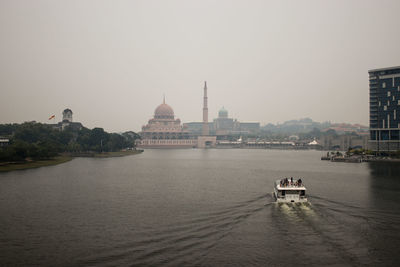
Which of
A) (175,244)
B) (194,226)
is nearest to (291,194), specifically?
(194,226)

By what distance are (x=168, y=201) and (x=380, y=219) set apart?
2301 centimetres

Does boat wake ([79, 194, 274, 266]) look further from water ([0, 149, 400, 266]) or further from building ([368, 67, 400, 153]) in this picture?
building ([368, 67, 400, 153])

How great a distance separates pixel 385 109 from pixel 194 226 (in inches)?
5019

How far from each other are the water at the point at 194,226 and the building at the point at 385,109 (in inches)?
3580

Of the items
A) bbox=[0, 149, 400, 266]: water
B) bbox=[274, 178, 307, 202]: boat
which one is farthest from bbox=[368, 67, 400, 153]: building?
bbox=[274, 178, 307, 202]: boat

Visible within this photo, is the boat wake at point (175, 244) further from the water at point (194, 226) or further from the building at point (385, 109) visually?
the building at point (385, 109)

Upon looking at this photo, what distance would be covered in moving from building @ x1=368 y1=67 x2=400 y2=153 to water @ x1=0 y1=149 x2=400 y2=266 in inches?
3580

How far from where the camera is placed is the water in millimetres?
27578

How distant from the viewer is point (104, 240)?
31.0 m

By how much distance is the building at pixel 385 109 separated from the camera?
461ft

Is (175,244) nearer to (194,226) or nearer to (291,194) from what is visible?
(194,226)

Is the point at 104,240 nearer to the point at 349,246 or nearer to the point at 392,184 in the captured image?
the point at 349,246

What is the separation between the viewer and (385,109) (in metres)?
143

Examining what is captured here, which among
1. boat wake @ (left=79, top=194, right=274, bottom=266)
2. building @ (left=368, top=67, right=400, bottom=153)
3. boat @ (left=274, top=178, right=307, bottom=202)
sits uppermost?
building @ (left=368, top=67, right=400, bottom=153)
